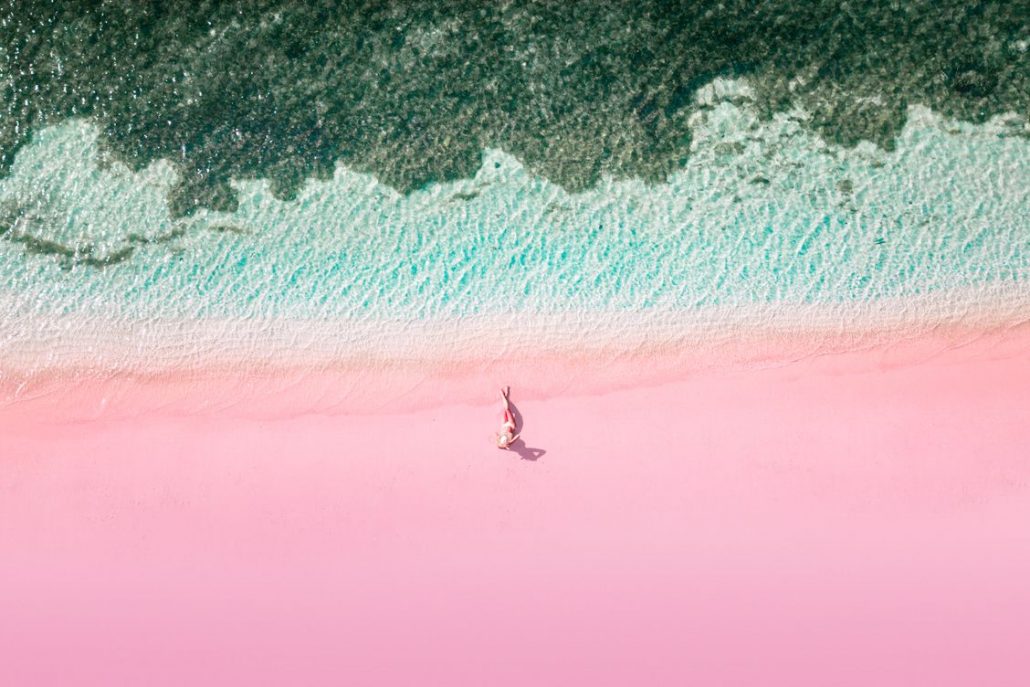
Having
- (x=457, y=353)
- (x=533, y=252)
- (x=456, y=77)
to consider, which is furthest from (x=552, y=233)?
(x=456, y=77)

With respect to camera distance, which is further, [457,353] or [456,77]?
[456,77]

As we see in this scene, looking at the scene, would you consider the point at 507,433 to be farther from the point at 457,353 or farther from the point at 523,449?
the point at 457,353

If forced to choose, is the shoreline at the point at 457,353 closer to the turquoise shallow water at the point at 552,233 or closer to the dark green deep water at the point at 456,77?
the turquoise shallow water at the point at 552,233

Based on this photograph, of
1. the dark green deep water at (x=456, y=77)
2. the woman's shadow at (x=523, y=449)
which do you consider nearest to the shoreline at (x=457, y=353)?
the woman's shadow at (x=523, y=449)

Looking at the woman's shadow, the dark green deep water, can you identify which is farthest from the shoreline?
the dark green deep water

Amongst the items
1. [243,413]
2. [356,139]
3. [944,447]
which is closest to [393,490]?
[243,413]

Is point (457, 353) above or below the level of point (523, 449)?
above

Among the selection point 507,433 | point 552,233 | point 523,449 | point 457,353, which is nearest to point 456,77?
point 552,233
